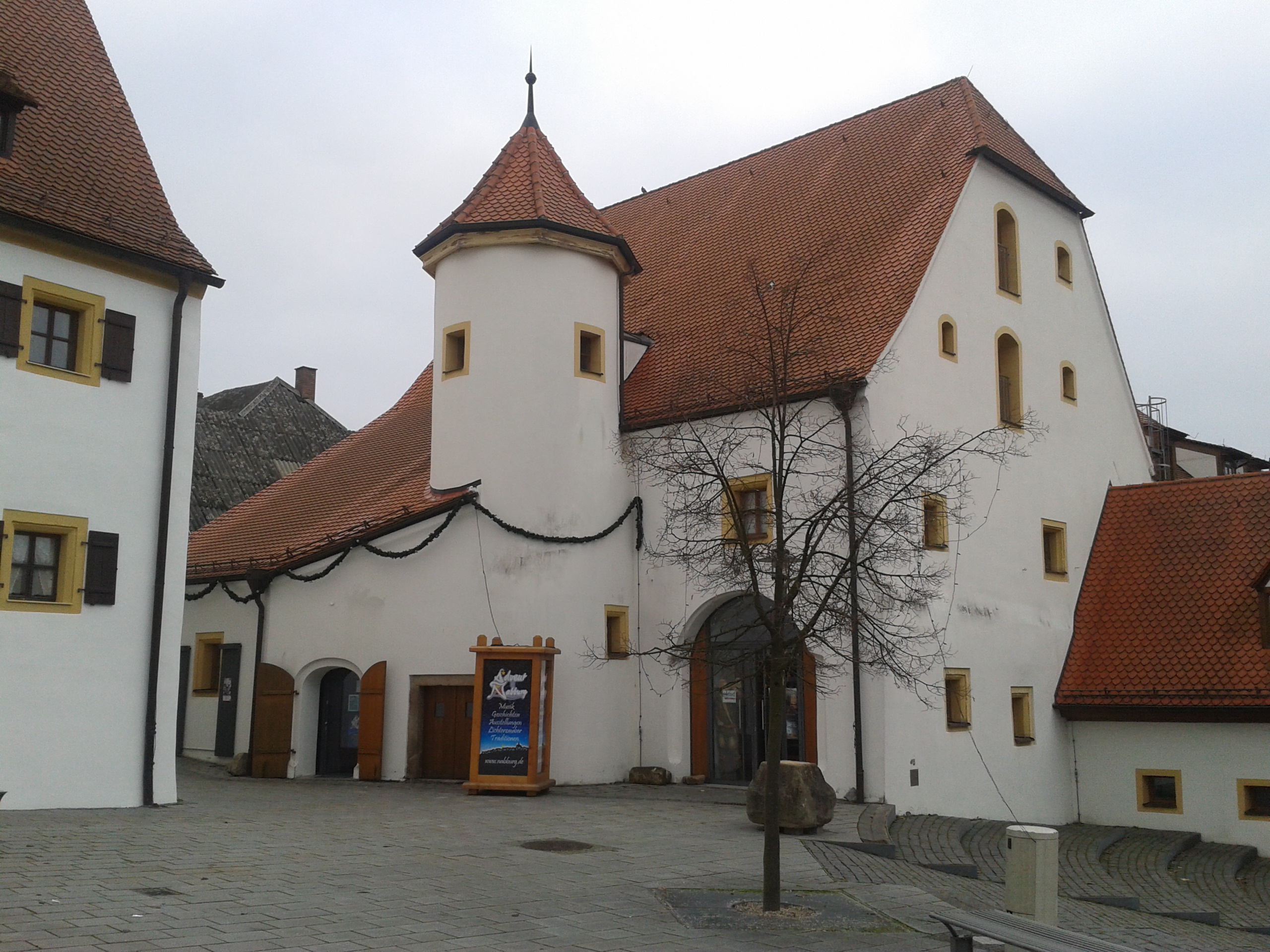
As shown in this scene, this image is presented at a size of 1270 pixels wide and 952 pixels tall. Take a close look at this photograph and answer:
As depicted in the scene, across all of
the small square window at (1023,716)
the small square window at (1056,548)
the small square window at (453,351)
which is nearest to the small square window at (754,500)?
the small square window at (453,351)

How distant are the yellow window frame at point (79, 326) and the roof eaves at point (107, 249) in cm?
54

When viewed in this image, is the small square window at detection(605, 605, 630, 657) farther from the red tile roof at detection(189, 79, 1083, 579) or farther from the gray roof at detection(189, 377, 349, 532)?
the gray roof at detection(189, 377, 349, 532)

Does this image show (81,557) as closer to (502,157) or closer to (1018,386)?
(502,157)

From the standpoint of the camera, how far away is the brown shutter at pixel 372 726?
20.1m

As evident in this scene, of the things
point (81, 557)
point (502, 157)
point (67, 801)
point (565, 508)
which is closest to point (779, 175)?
point (502, 157)

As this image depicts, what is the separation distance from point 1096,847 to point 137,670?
45.1ft

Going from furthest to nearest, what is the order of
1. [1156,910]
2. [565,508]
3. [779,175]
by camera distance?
1. [779,175]
2. [565,508]
3. [1156,910]

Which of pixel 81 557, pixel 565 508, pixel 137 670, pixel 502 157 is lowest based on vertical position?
pixel 137 670

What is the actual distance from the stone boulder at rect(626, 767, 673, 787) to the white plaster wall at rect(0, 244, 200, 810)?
7255 millimetres

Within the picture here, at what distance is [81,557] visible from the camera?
49.0 feet

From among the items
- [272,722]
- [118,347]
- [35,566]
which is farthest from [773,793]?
[272,722]

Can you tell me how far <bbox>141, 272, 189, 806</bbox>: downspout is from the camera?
15367 mm

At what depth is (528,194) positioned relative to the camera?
21484 millimetres

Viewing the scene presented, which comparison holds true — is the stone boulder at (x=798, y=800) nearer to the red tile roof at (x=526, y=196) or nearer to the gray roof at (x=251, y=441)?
the red tile roof at (x=526, y=196)
